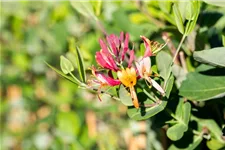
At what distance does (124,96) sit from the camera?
0.57m

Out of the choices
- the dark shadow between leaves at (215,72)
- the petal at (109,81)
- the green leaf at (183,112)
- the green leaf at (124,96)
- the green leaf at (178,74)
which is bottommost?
the green leaf at (183,112)

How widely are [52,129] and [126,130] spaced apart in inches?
9.7

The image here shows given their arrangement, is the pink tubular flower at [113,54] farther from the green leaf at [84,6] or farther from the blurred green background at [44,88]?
the blurred green background at [44,88]

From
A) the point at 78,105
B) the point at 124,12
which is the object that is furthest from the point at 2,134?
the point at 124,12

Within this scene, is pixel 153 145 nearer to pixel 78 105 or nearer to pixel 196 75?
pixel 196 75

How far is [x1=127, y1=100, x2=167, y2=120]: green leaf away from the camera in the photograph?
57 cm

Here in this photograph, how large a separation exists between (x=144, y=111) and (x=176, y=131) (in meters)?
0.07

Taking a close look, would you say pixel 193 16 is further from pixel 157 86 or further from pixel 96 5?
pixel 96 5

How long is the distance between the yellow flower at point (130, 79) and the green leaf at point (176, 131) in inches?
4.2

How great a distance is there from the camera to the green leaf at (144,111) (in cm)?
57

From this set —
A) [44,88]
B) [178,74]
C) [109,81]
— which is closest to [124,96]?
[109,81]

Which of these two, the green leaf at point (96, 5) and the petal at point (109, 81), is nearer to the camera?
the petal at point (109, 81)

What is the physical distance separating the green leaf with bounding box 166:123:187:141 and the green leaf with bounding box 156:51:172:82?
3.3 inches

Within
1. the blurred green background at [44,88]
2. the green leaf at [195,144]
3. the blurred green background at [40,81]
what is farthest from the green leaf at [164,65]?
the blurred green background at [40,81]
